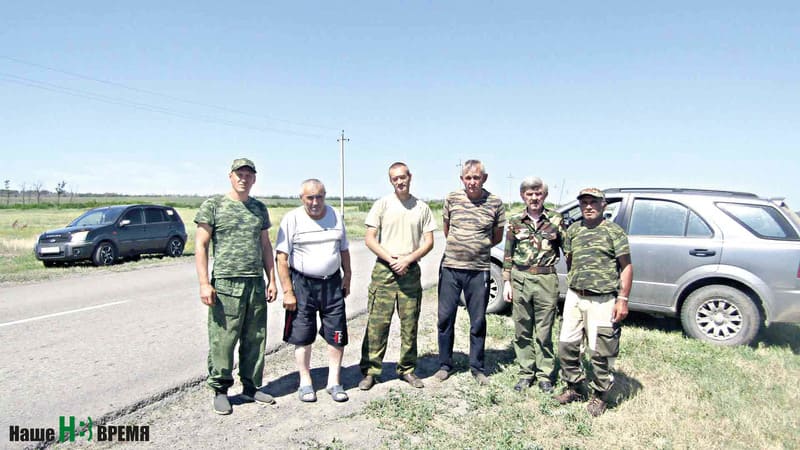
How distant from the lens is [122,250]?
1320 cm

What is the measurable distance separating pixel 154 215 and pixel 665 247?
13.4 meters

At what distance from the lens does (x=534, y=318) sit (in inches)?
175

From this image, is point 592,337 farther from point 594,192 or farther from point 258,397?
point 258,397

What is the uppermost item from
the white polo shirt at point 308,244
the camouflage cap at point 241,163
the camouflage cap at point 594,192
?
the camouflage cap at point 241,163

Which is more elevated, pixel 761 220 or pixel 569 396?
pixel 761 220

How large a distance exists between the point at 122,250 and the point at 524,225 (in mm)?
12248

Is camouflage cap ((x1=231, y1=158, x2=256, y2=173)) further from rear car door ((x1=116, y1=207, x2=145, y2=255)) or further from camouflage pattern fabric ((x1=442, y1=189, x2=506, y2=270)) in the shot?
rear car door ((x1=116, y1=207, x2=145, y2=255))

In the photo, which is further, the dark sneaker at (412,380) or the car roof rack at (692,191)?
the car roof rack at (692,191)

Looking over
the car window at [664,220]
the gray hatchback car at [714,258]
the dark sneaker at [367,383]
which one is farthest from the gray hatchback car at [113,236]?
Result: the car window at [664,220]

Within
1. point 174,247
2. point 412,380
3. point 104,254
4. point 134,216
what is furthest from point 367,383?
point 174,247

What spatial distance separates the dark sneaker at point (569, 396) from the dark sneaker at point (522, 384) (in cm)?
29

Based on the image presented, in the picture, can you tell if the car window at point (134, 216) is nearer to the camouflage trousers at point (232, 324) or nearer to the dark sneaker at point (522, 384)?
the camouflage trousers at point (232, 324)

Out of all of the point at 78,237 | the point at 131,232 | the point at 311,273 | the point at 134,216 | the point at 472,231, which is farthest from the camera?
the point at 134,216

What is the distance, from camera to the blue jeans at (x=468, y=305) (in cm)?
450
